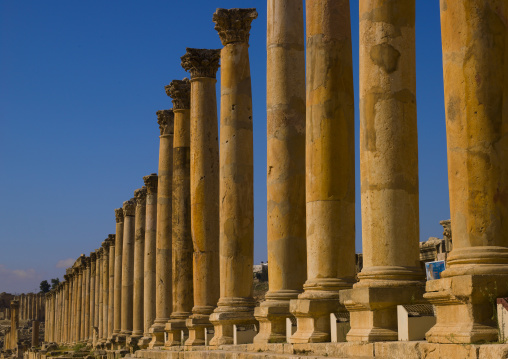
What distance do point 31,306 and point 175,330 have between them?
142m

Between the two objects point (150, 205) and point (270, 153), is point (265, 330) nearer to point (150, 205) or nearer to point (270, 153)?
point (270, 153)

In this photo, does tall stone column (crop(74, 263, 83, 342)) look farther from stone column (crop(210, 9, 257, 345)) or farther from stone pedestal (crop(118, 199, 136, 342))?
stone column (crop(210, 9, 257, 345))

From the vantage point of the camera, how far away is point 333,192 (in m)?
22.5

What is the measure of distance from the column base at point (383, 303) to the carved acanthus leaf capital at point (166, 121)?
2634 cm

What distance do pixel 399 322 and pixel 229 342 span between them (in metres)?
12.8

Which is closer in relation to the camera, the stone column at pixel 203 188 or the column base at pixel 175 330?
the stone column at pixel 203 188

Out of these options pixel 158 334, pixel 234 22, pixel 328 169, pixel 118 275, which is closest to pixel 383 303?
pixel 328 169

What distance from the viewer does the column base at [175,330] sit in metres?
37.5

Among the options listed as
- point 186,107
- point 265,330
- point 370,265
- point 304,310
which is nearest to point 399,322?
point 370,265

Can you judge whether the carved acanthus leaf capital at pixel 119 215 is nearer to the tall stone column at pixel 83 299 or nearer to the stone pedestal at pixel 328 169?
the tall stone column at pixel 83 299

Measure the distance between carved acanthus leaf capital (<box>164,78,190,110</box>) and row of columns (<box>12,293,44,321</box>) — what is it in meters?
141

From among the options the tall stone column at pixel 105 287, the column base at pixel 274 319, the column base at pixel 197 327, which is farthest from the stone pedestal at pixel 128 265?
the column base at pixel 274 319

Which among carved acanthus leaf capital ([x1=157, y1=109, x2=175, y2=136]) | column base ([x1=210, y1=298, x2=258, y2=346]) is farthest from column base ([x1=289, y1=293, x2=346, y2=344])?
carved acanthus leaf capital ([x1=157, y1=109, x2=175, y2=136])

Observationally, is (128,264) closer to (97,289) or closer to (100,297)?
(100,297)
